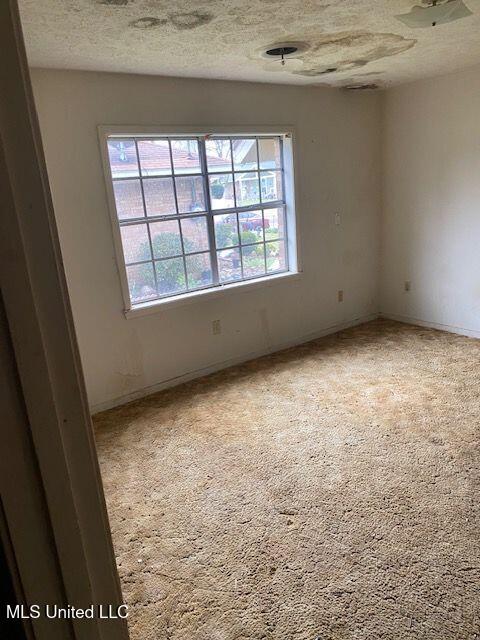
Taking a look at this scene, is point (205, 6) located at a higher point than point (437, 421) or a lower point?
higher

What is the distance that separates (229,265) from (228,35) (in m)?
1.85

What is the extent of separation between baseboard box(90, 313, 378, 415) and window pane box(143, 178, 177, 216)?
4.51 ft

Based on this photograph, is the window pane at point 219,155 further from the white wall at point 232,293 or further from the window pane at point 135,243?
the window pane at point 135,243

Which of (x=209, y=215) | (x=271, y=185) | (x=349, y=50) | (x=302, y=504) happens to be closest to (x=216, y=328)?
(x=209, y=215)

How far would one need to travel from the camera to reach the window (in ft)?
10.6

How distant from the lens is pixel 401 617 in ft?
5.06

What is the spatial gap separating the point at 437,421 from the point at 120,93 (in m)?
3.11

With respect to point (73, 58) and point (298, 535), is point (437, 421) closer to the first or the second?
point (298, 535)

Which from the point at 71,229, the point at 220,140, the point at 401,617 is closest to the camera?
the point at 401,617

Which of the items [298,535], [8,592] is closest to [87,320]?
[298,535]

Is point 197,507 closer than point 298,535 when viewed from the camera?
No

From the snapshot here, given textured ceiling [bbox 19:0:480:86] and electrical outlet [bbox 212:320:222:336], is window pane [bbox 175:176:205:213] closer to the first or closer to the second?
textured ceiling [bbox 19:0:480:86]

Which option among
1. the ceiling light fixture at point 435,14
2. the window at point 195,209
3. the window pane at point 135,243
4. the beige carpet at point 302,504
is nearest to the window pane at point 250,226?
the window at point 195,209

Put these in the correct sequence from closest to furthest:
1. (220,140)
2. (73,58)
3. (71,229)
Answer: (73,58) < (71,229) < (220,140)
